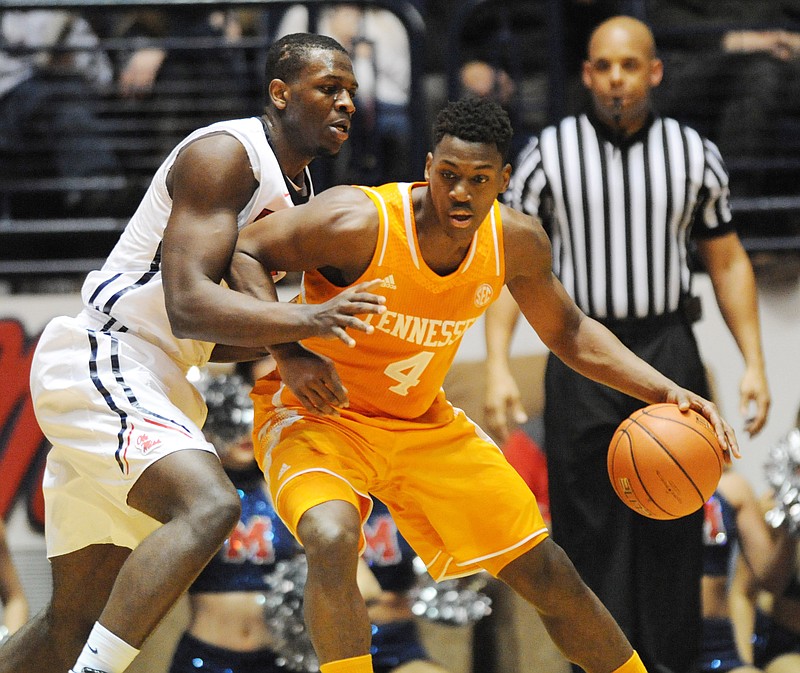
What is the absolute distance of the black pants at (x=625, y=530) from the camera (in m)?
5.06

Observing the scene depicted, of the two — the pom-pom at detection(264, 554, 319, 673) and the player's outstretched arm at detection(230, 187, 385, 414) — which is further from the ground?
the player's outstretched arm at detection(230, 187, 385, 414)

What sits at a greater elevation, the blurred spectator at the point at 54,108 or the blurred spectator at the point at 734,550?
the blurred spectator at the point at 54,108

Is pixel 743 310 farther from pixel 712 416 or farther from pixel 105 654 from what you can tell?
pixel 105 654

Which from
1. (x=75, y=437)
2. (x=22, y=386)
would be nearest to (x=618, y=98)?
(x=75, y=437)

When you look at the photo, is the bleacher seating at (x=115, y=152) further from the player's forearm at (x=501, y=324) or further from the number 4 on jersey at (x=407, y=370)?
the number 4 on jersey at (x=407, y=370)

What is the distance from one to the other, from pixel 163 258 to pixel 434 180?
0.80 metres

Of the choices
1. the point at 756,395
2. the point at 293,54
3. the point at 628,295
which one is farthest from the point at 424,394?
the point at 756,395

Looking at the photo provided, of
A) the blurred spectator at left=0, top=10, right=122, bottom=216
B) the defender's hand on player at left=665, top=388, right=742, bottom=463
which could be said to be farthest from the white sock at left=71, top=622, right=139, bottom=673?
the blurred spectator at left=0, top=10, right=122, bottom=216

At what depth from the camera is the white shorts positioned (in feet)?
11.8

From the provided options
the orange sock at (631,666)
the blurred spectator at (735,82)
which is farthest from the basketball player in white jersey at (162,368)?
the blurred spectator at (735,82)

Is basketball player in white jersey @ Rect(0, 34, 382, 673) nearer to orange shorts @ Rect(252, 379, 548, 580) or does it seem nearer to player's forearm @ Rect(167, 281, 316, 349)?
player's forearm @ Rect(167, 281, 316, 349)

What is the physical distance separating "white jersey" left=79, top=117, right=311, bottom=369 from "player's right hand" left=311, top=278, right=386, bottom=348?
598 millimetres

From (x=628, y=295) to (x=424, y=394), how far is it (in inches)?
56.2

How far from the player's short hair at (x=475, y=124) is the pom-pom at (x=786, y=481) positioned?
8.85ft
